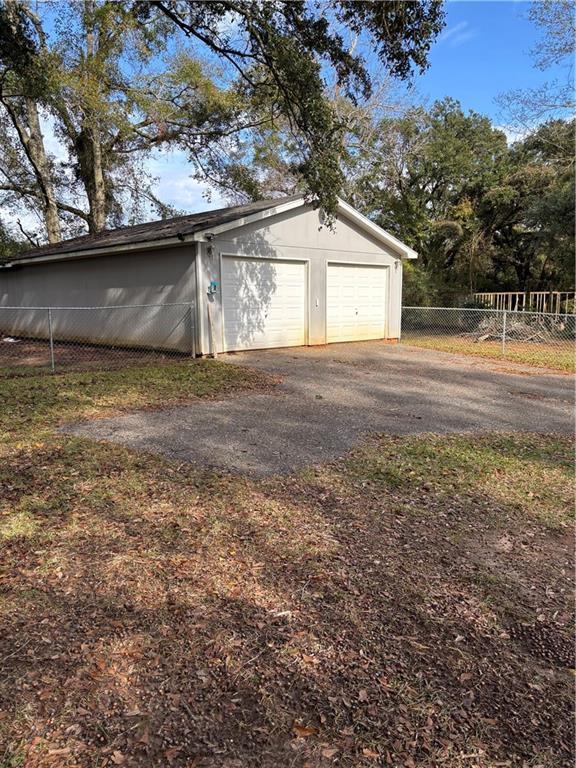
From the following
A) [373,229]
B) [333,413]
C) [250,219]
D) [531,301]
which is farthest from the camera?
[531,301]

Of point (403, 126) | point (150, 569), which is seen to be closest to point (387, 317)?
point (403, 126)

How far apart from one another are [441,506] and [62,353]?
36.4 ft

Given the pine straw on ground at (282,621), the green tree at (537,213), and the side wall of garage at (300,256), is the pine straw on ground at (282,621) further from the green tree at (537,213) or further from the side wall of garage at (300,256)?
the green tree at (537,213)

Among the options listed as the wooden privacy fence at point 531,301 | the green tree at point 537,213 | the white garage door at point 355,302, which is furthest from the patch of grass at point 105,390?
the wooden privacy fence at point 531,301

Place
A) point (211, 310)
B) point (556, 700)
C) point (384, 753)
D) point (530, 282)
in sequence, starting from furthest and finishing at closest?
point (530, 282) < point (211, 310) < point (556, 700) < point (384, 753)

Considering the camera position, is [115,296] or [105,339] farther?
[105,339]

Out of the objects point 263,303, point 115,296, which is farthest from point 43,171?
point 263,303

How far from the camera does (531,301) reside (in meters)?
22.0

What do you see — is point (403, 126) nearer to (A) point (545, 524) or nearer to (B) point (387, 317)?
(B) point (387, 317)

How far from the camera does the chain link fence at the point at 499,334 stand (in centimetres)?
1295

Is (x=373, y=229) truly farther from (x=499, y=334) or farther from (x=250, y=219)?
(x=499, y=334)

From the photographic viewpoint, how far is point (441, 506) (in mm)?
3809

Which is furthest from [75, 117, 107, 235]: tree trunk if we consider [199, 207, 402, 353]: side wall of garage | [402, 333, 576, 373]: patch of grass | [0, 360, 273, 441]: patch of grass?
[0, 360, 273, 441]: patch of grass

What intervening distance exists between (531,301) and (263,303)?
1455cm
